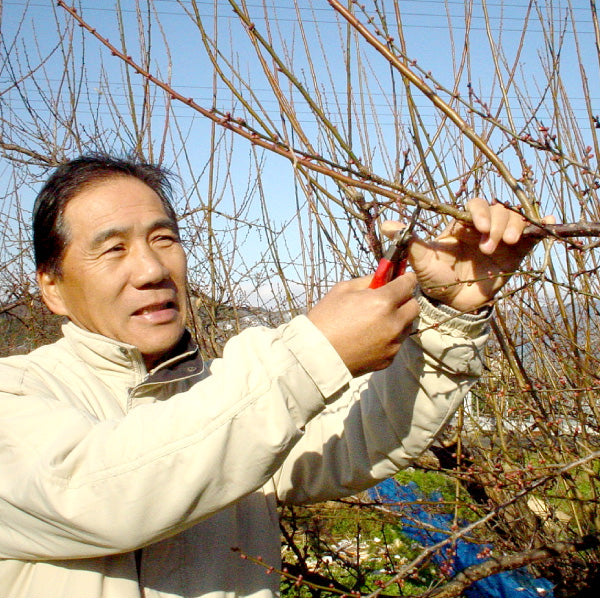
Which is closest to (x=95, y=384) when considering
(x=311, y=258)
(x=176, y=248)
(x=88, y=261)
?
(x=88, y=261)

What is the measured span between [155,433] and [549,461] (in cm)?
216

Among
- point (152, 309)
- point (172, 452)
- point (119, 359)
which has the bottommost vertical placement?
point (172, 452)

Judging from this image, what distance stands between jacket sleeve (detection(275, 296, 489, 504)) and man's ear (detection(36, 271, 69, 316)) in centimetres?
73

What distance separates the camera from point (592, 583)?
2400mm

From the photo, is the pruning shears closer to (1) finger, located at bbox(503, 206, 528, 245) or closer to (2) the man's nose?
(1) finger, located at bbox(503, 206, 528, 245)

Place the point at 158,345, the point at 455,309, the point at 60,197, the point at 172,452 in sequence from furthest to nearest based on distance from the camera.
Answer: the point at 60,197 < the point at 158,345 < the point at 455,309 < the point at 172,452

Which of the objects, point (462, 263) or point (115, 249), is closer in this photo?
point (462, 263)

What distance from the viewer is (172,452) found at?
96 centimetres

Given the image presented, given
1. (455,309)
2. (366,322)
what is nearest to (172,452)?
(366,322)

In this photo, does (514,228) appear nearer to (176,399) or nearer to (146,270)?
(176,399)

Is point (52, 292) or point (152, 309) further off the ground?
point (52, 292)

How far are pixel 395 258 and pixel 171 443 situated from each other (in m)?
0.57

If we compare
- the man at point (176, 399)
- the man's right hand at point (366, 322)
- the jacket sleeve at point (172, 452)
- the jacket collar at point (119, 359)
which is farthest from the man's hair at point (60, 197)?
the man's right hand at point (366, 322)

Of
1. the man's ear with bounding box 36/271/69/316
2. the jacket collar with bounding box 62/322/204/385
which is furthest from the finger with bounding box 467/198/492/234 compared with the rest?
the man's ear with bounding box 36/271/69/316
